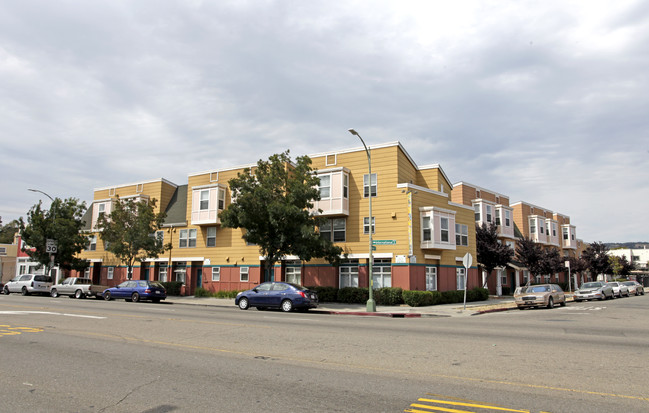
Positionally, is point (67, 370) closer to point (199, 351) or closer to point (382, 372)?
point (199, 351)

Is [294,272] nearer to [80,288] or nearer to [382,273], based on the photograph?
[382,273]

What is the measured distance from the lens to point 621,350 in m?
10.0

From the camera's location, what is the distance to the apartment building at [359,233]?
94.4ft

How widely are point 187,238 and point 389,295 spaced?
751 inches

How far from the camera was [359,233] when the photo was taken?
30.0 metres

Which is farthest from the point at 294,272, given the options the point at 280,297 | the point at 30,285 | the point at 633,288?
the point at 633,288

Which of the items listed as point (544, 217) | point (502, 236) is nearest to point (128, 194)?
point (502, 236)

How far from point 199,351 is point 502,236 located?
4008cm

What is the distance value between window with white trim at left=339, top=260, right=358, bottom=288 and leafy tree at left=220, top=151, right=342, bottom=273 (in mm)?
2696

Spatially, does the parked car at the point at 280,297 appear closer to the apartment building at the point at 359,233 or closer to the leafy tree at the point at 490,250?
the apartment building at the point at 359,233

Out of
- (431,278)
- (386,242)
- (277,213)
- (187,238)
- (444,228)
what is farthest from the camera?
(187,238)

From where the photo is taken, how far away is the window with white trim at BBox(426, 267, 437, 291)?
29402 mm

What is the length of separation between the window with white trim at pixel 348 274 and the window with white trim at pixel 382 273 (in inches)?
54.1

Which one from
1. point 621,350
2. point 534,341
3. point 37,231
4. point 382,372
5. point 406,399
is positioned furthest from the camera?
point 37,231
